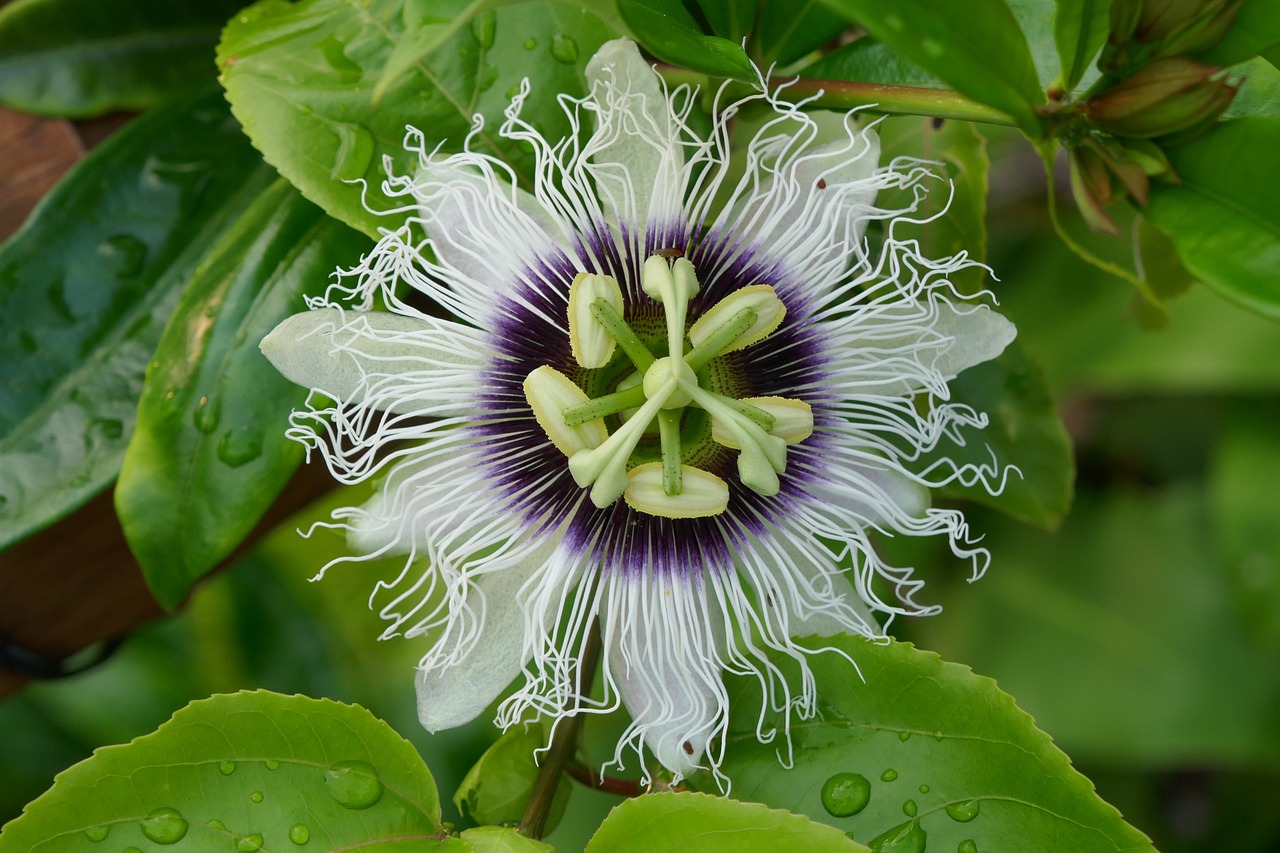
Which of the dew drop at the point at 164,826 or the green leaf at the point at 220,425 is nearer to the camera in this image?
the dew drop at the point at 164,826

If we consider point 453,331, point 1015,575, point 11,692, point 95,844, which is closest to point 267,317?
point 453,331

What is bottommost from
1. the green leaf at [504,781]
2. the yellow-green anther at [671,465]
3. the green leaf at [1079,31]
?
the green leaf at [504,781]

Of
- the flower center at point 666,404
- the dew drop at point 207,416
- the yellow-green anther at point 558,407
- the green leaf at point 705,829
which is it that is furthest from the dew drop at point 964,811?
the dew drop at point 207,416

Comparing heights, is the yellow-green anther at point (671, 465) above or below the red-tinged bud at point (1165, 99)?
below

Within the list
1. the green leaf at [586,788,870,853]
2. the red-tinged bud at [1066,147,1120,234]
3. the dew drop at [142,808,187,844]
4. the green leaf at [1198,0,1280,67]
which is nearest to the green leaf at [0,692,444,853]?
the dew drop at [142,808,187,844]

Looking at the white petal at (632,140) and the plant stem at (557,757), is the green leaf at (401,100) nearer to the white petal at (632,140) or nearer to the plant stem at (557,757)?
the white petal at (632,140)

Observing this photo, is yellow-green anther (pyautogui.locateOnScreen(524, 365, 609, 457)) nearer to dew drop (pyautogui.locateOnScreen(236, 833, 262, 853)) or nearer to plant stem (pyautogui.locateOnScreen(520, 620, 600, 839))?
plant stem (pyautogui.locateOnScreen(520, 620, 600, 839))
